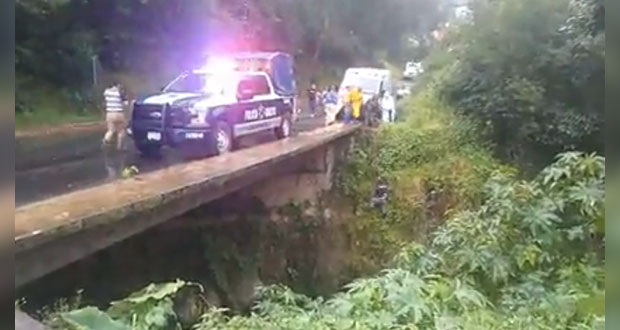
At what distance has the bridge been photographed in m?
1.19

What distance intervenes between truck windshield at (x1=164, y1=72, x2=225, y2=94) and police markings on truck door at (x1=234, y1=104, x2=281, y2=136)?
0.10m

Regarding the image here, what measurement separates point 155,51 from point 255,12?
21cm

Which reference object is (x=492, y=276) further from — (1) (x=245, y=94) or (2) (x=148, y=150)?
(2) (x=148, y=150)

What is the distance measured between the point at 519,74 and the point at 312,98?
18.5 inches

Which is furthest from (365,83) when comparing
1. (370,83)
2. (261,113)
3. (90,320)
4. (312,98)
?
(90,320)

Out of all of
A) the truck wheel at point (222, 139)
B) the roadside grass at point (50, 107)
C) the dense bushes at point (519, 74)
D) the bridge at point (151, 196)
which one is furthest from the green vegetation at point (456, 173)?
the roadside grass at point (50, 107)

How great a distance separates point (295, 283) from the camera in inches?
62.0

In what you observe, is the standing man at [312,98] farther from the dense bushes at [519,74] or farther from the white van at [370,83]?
the dense bushes at [519,74]

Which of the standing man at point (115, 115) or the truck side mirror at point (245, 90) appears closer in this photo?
the standing man at point (115, 115)

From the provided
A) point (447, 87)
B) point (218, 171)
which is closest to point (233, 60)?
point (218, 171)

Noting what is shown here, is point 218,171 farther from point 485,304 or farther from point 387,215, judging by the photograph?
point 485,304

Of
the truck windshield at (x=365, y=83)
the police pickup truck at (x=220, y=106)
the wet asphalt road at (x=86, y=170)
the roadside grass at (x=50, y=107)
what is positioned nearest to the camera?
the roadside grass at (x=50, y=107)

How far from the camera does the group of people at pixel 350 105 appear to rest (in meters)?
1.52

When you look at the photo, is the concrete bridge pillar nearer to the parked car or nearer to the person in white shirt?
the person in white shirt
